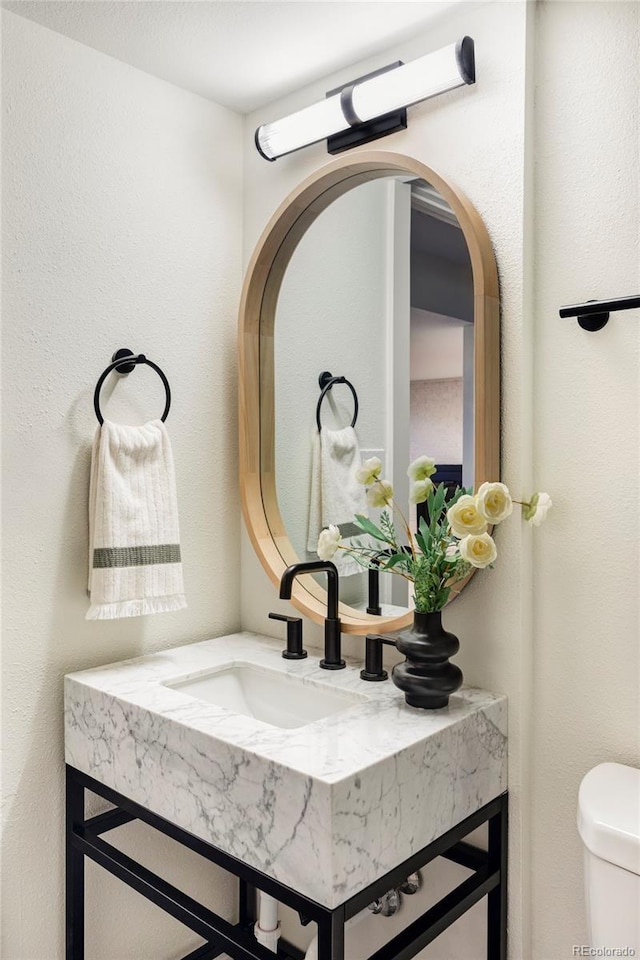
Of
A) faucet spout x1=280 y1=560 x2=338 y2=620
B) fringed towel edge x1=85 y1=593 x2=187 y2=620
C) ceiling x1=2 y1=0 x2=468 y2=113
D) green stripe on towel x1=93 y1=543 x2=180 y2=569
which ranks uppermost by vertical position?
ceiling x1=2 y1=0 x2=468 y2=113

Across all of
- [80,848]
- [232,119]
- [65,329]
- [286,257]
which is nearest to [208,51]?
[232,119]

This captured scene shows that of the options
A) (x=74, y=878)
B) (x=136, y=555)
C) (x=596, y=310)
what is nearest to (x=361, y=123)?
(x=596, y=310)

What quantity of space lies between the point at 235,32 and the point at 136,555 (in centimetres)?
113

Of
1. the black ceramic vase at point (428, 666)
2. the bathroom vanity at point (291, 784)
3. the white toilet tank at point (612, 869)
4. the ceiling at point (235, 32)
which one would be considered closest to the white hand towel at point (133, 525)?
the bathroom vanity at point (291, 784)

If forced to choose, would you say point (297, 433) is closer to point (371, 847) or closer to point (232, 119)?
point (232, 119)

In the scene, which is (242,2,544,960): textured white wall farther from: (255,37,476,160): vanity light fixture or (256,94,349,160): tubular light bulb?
(256,94,349,160): tubular light bulb

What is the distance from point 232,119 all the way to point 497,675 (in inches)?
59.5

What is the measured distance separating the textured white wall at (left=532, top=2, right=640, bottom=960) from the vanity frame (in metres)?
0.10

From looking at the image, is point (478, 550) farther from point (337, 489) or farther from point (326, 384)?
point (326, 384)

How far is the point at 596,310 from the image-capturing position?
3.93 ft

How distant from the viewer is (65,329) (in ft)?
4.88

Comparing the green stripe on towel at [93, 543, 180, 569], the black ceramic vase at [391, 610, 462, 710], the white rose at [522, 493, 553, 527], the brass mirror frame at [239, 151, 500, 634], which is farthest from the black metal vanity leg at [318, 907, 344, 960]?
the green stripe on towel at [93, 543, 180, 569]

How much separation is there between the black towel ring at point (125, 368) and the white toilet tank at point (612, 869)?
117 cm

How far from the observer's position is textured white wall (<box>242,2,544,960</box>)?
1315 millimetres
